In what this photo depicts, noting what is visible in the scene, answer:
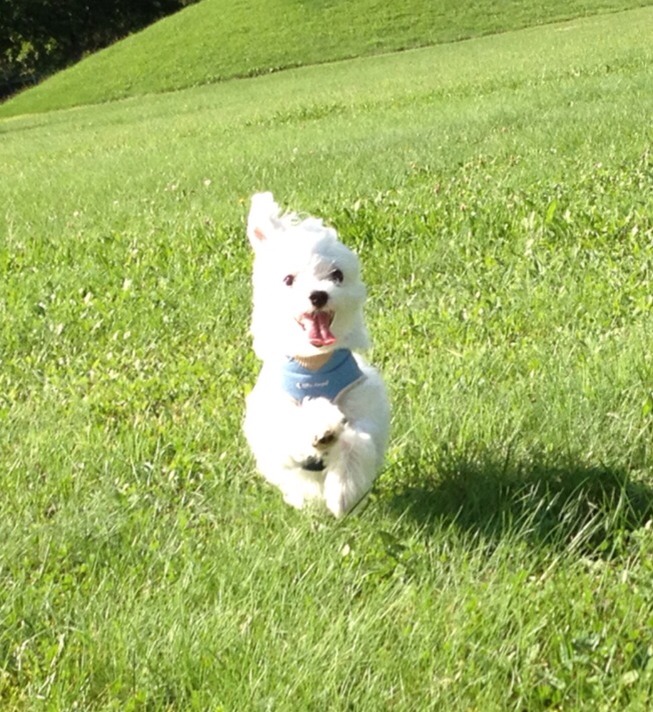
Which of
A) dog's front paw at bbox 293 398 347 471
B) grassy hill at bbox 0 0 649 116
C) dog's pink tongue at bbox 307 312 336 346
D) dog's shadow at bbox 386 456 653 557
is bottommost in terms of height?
grassy hill at bbox 0 0 649 116

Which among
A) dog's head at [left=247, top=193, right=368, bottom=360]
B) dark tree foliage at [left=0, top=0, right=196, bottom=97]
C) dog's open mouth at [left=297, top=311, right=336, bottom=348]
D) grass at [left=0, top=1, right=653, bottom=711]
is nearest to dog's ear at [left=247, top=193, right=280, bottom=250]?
dog's head at [left=247, top=193, right=368, bottom=360]

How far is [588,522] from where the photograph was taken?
3.68 m

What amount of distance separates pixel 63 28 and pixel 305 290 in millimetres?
78099

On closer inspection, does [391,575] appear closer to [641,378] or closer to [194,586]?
[194,586]

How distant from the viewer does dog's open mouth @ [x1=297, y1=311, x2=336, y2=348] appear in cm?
371

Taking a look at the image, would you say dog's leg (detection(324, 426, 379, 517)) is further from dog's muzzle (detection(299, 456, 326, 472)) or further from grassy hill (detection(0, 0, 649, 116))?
grassy hill (detection(0, 0, 649, 116))

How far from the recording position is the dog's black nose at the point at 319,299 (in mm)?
3607

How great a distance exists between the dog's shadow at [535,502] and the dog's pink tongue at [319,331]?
68 cm

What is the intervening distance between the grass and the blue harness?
0.46 metres

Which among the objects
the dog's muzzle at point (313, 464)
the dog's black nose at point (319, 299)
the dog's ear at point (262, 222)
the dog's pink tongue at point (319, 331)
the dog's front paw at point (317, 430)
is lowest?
the dog's muzzle at point (313, 464)

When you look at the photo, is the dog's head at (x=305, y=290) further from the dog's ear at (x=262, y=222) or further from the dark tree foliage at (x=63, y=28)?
the dark tree foliage at (x=63, y=28)

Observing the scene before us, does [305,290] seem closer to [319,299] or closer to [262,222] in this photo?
[319,299]

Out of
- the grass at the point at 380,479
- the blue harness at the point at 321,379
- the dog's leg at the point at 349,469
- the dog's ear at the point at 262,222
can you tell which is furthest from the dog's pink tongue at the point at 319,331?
the grass at the point at 380,479

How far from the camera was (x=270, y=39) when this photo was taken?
159ft
